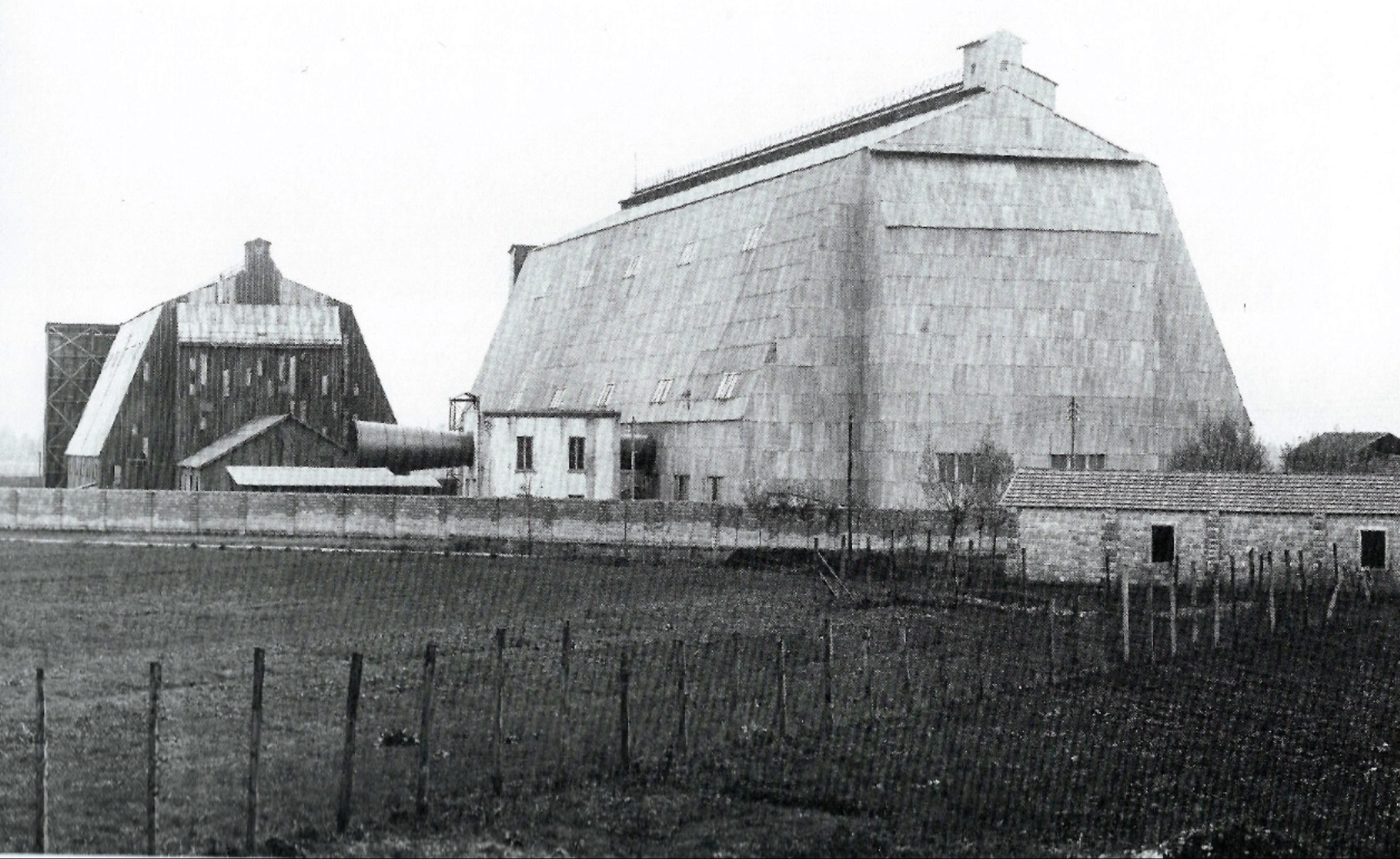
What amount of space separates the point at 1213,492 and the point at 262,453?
37.2 meters

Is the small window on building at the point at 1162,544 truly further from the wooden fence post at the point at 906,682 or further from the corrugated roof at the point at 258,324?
the corrugated roof at the point at 258,324

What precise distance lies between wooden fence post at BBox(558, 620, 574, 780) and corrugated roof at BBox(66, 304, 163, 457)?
147 feet

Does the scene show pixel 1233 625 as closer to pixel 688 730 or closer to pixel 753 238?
pixel 688 730

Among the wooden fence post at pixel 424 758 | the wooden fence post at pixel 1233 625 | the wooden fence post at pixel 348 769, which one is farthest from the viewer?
the wooden fence post at pixel 1233 625

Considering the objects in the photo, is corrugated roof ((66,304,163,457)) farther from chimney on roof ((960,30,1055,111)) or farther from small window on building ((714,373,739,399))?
chimney on roof ((960,30,1055,111))

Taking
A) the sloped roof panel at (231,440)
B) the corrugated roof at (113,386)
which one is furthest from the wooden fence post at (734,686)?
the corrugated roof at (113,386)

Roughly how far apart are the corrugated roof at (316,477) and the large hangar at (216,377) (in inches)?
73.4

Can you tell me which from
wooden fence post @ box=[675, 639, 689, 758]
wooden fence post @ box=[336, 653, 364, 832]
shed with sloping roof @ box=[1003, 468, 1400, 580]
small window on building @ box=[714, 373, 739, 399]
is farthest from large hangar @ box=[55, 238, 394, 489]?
wooden fence post @ box=[336, 653, 364, 832]

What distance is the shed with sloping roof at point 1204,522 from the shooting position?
3841 centimetres

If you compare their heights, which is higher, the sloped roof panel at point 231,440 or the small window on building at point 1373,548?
the sloped roof panel at point 231,440

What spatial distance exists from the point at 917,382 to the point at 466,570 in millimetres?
21536

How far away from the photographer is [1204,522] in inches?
1543

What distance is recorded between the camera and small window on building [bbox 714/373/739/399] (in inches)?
2186

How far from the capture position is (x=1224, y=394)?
188 ft
